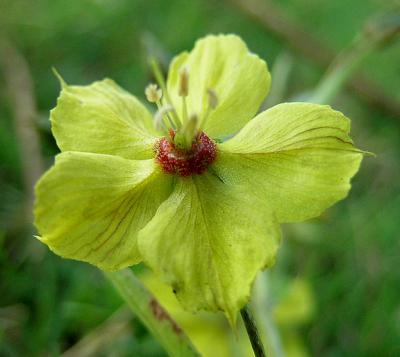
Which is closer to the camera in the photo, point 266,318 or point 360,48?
point 266,318

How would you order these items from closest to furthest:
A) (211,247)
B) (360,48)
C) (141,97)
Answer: (211,247) → (360,48) → (141,97)

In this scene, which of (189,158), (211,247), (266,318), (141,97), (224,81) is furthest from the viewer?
(141,97)

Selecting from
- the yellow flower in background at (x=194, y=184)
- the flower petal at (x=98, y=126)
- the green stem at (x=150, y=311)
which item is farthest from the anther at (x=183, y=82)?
the green stem at (x=150, y=311)

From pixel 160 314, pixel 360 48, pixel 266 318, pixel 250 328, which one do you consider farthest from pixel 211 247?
pixel 360 48

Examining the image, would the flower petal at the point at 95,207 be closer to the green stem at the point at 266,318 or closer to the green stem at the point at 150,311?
the green stem at the point at 150,311

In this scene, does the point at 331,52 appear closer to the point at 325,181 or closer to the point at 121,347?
the point at 121,347

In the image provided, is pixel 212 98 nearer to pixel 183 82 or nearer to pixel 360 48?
pixel 183 82

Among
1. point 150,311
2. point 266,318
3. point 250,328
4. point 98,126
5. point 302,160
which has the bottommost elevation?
point 266,318

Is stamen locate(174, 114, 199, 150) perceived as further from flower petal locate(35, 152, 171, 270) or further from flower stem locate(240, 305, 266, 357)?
A: flower stem locate(240, 305, 266, 357)

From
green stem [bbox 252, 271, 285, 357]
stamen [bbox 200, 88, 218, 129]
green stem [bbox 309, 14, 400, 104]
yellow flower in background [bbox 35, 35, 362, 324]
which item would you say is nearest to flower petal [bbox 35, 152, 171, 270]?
yellow flower in background [bbox 35, 35, 362, 324]

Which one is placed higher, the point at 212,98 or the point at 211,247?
the point at 212,98
